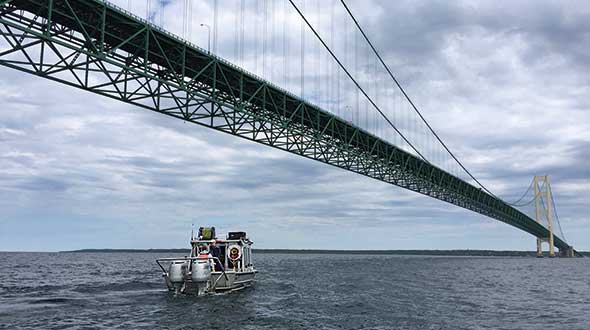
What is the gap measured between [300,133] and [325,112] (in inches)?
146

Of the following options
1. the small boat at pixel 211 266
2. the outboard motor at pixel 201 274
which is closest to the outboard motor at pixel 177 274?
the small boat at pixel 211 266

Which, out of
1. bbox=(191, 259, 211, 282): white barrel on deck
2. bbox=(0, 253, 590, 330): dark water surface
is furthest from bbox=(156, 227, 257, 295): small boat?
bbox=(0, 253, 590, 330): dark water surface

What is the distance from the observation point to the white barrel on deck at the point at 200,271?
26.1 m

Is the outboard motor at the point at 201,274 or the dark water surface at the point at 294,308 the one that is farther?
the outboard motor at the point at 201,274

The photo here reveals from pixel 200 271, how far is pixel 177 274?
5.63 feet

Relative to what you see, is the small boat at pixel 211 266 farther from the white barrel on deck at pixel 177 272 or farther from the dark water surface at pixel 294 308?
the dark water surface at pixel 294 308

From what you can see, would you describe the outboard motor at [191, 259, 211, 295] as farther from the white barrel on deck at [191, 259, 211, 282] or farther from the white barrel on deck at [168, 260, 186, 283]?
the white barrel on deck at [168, 260, 186, 283]

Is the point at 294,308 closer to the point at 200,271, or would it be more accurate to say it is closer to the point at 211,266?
the point at 200,271

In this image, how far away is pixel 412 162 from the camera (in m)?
66.8

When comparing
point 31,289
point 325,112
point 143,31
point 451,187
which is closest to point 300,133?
point 325,112

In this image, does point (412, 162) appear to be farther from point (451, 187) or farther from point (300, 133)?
point (300, 133)

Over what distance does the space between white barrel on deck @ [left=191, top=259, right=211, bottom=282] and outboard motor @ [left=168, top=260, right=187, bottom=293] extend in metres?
1.20

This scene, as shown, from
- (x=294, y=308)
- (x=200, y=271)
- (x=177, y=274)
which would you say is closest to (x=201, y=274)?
(x=200, y=271)

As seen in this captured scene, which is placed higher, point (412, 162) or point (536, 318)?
point (412, 162)
